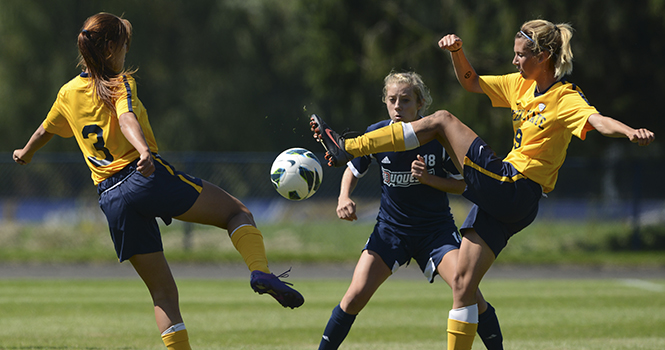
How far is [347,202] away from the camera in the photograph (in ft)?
15.9

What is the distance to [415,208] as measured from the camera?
16.0ft

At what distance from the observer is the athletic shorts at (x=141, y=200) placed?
3.85 m

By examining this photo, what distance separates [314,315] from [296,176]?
13.5 feet

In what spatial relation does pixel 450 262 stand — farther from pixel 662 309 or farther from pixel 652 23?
pixel 652 23

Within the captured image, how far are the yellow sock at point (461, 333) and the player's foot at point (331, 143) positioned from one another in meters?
1.23

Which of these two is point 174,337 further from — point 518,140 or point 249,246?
point 518,140

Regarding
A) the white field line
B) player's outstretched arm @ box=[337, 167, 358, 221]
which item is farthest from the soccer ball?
the white field line

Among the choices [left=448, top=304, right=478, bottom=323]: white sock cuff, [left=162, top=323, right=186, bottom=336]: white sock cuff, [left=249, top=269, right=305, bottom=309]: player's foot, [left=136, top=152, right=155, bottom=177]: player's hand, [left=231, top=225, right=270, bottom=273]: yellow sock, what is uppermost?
[left=136, top=152, right=155, bottom=177]: player's hand

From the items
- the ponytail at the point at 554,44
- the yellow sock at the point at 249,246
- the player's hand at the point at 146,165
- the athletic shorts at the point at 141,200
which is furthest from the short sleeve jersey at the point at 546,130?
the player's hand at the point at 146,165

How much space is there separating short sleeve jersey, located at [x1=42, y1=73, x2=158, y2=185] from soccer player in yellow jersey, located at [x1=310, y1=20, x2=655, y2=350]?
3.94ft

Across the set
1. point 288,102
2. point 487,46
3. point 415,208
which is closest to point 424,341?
point 415,208

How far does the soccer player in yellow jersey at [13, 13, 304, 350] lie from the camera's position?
385cm

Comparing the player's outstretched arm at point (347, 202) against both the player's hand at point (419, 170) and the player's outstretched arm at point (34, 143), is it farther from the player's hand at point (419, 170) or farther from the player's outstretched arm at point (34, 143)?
the player's outstretched arm at point (34, 143)

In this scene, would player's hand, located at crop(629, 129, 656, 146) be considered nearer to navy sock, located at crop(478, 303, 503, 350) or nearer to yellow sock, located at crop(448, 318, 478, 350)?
yellow sock, located at crop(448, 318, 478, 350)
